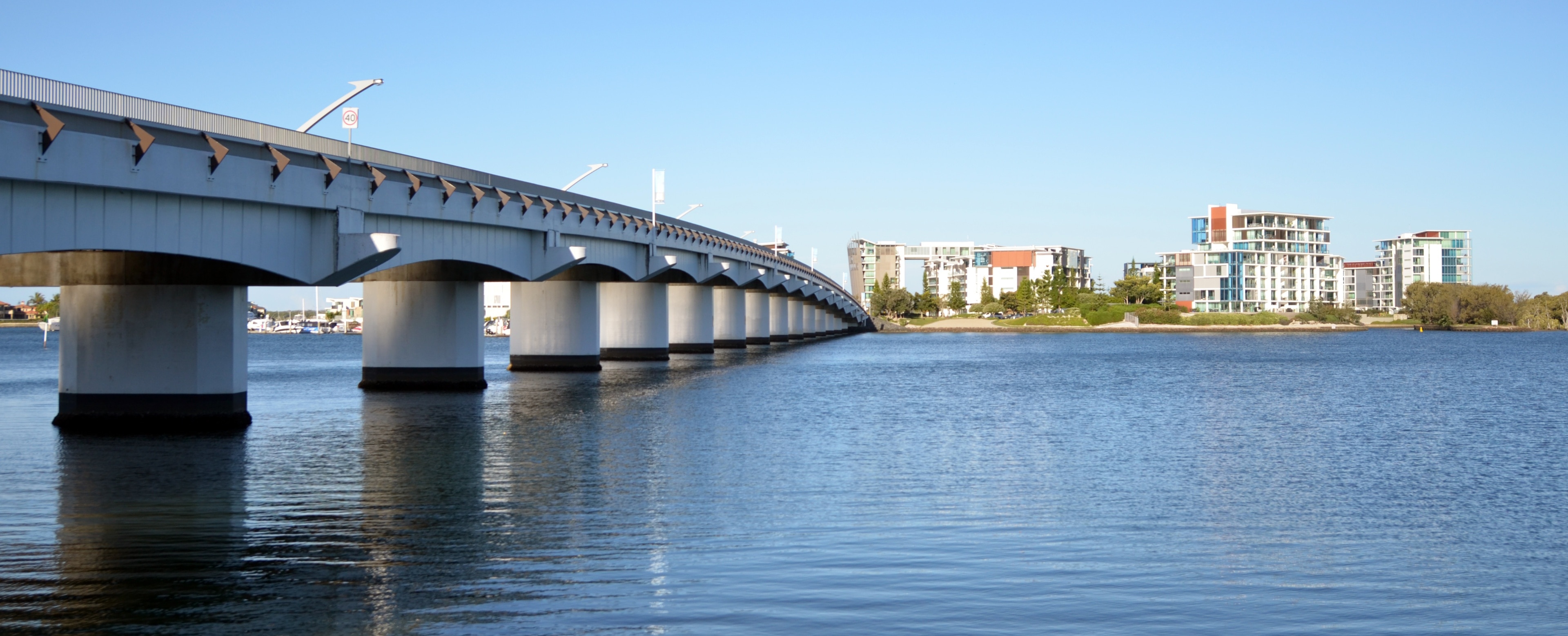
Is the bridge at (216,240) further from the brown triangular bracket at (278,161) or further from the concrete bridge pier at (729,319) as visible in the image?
the concrete bridge pier at (729,319)

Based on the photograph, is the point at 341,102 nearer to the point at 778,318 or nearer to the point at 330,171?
the point at 330,171

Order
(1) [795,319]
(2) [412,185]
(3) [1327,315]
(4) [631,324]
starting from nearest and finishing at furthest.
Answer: (2) [412,185] → (4) [631,324] → (1) [795,319] → (3) [1327,315]

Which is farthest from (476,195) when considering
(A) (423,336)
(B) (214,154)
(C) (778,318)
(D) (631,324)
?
(C) (778,318)

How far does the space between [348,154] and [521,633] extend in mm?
24784

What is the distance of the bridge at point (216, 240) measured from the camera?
23969mm

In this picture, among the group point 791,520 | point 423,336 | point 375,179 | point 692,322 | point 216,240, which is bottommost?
point 791,520

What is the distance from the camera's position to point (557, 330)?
60594mm

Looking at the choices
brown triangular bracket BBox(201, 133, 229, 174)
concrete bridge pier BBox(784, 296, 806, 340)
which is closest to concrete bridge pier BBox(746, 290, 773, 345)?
concrete bridge pier BBox(784, 296, 806, 340)

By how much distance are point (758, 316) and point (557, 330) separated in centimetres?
5187

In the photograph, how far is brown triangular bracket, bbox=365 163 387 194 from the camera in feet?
115

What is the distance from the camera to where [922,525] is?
1852 centimetres

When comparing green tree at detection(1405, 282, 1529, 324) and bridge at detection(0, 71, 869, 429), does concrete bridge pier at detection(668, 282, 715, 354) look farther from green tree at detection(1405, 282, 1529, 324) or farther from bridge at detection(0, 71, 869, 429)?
green tree at detection(1405, 282, 1529, 324)

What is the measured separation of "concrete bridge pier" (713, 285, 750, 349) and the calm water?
55494 mm

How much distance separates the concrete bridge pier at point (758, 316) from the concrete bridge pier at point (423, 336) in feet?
210
